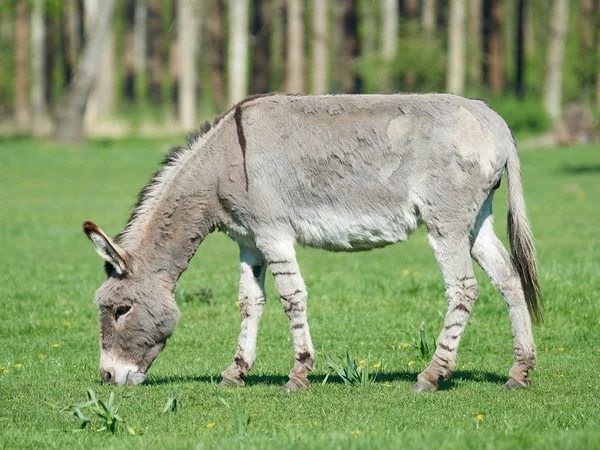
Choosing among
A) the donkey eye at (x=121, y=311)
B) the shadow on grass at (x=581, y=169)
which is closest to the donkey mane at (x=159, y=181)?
the donkey eye at (x=121, y=311)

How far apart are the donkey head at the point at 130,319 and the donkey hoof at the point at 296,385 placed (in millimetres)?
1075

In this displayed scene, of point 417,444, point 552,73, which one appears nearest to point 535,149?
point 552,73

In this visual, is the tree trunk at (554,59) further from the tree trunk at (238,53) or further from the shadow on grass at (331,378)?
the shadow on grass at (331,378)

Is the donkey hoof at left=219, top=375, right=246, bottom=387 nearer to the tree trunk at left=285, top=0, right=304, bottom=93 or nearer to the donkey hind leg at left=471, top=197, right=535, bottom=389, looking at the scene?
the donkey hind leg at left=471, top=197, right=535, bottom=389

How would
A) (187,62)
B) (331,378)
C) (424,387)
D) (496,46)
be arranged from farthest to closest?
1. (496,46)
2. (187,62)
3. (331,378)
4. (424,387)

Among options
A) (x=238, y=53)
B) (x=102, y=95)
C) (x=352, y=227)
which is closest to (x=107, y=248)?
(x=352, y=227)

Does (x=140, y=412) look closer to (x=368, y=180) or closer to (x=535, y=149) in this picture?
(x=368, y=180)

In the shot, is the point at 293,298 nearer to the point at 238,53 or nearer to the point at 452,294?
the point at 452,294

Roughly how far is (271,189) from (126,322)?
159 centimetres

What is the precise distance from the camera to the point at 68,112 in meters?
36.7

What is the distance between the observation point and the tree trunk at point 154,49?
183 ft

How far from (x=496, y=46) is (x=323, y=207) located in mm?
42782

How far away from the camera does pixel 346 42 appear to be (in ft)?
153

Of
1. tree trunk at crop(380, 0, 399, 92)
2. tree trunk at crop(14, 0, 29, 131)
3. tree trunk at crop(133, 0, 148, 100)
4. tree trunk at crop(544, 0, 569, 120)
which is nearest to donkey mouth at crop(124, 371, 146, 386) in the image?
tree trunk at crop(544, 0, 569, 120)
